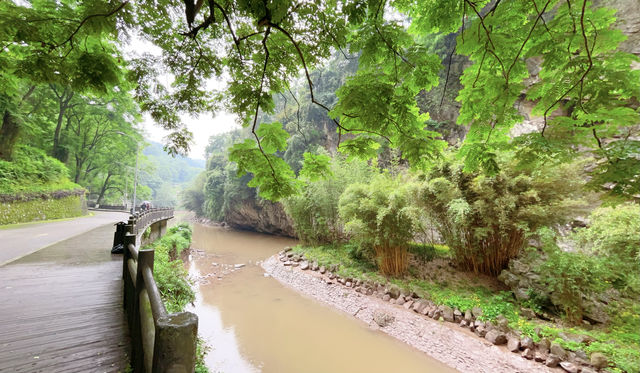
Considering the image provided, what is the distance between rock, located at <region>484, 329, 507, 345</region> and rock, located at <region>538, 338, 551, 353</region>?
579 millimetres

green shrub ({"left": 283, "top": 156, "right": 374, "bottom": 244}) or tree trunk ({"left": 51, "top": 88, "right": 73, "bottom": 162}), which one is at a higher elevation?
tree trunk ({"left": 51, "top": 88, "right": 73, "bottom": 162})

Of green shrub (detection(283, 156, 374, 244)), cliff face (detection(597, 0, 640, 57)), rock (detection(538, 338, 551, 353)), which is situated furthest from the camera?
green shrub (detection(283, 156, 374, 244))

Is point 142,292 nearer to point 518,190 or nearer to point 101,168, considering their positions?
point 518,190

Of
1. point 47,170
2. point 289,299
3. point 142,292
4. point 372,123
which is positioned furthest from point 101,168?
point 372,123

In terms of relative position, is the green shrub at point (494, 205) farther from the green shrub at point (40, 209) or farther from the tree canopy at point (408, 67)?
the green shrub at point (40, 209)

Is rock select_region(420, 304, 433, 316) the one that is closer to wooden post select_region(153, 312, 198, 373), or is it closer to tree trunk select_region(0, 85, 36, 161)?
wooden post select_region(153, 312, 198, 373)

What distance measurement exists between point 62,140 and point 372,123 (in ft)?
70.6

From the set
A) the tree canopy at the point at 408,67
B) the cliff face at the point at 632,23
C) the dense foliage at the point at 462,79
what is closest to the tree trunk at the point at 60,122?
the tree canopy at the point at 408,67

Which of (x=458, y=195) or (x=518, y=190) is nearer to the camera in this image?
(x=518, y=190)

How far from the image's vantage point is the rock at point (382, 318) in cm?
671

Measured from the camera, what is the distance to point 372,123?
2.00m

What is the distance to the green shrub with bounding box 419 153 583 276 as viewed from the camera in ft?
19.6

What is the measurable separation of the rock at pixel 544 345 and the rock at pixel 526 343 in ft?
0.40

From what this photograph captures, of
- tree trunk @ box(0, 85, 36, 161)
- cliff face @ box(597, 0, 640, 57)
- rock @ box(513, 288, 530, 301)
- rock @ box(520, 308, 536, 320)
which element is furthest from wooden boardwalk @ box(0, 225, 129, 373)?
cliff face @ box(597, 0, 640, 57)
